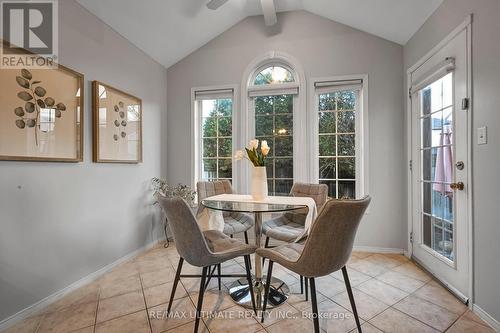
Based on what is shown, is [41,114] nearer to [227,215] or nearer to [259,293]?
[227,215]

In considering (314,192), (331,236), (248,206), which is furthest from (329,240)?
(314,192)

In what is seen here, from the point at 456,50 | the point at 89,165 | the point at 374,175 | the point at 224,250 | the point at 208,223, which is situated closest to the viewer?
the point at 224,250

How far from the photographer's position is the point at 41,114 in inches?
74.4

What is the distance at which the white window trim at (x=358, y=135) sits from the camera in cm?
303

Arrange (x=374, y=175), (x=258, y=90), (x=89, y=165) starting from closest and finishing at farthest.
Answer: (x=89, y=165), (x=374, y=175), (x=258, y=90)

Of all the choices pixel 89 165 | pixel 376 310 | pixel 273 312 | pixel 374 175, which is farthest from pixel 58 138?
pixel 374 175

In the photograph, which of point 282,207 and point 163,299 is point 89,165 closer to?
point 163,299

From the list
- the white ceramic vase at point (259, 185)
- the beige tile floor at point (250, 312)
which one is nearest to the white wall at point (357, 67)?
the beige tile floor at point (250, 312)

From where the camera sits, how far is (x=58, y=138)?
202cm

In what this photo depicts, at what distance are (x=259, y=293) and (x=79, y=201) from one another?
1801 millimetres

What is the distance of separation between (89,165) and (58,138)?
1.30ft

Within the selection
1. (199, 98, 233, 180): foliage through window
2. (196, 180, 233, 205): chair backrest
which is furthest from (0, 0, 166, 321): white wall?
(196, 180, 233, 205): chair backrest

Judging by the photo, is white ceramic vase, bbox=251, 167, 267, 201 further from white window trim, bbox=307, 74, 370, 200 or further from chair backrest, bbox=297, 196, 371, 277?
white window trim, bbox=307, 74, 370, 200

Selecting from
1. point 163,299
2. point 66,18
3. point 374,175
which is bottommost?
point 163,299
